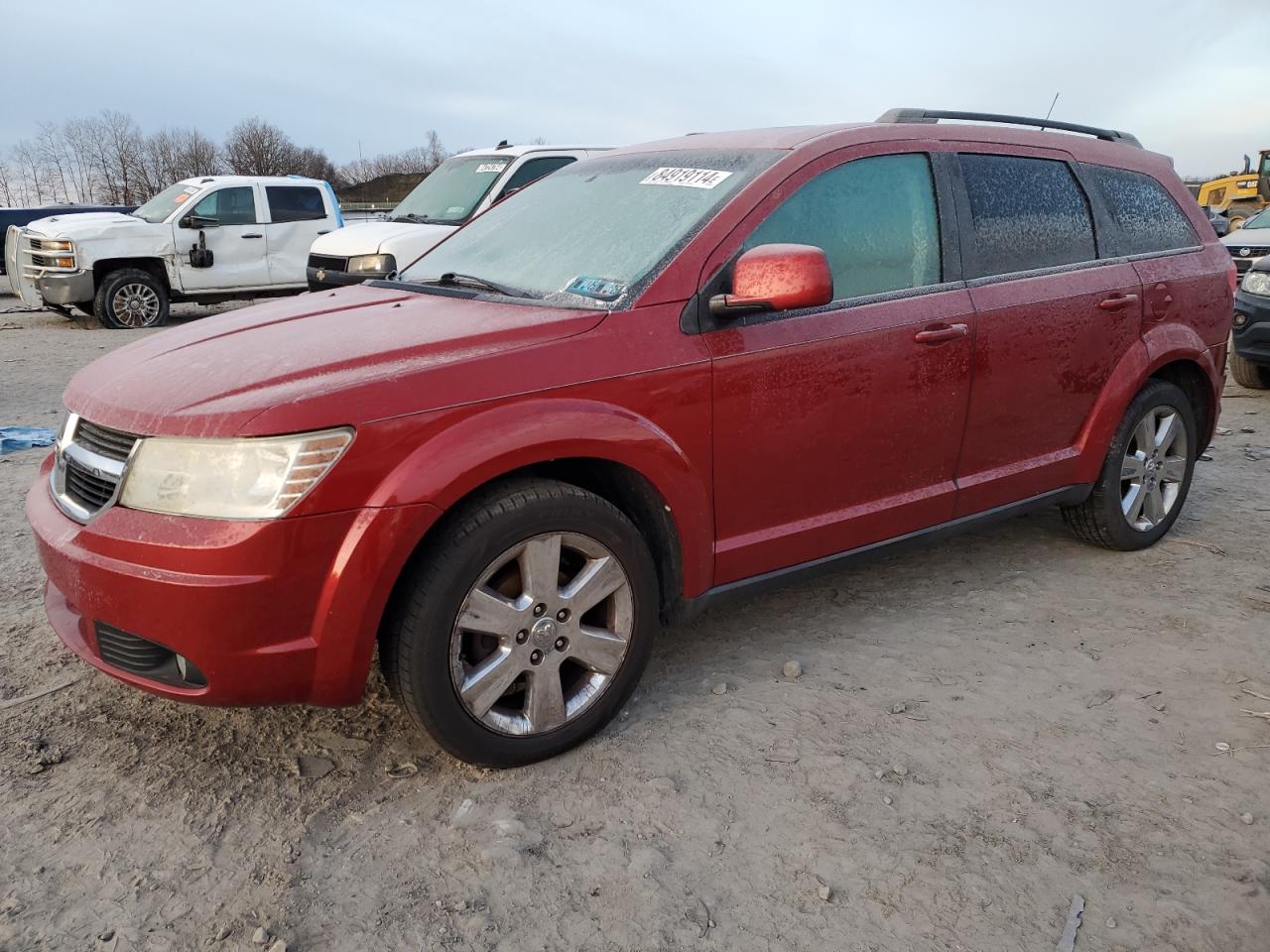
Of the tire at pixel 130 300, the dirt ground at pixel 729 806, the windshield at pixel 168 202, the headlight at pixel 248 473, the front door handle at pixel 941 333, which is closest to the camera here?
the dirt ground at pixel 729 806

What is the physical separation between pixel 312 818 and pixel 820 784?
1.30 m

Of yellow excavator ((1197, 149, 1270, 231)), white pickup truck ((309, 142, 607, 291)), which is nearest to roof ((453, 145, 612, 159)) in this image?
white pickup truck ((309, 142, 607, 291))

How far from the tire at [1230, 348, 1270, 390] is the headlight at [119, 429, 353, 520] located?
8.29 metres

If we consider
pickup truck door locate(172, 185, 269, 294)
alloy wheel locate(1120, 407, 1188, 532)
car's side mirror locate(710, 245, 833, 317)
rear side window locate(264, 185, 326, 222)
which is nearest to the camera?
car's side mirror locate(710, 245, 833, 317)

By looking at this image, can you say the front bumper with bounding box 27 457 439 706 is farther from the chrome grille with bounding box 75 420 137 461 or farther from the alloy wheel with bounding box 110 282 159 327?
the alloy wheel with bounding box 110 282 159 327

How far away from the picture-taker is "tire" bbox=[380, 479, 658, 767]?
8.11 feet

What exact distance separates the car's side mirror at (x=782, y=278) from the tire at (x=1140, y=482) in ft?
6.41

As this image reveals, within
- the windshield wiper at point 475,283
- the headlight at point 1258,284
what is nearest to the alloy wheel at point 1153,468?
the windshield wiper at point 475,283

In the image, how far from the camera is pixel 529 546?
2580mm

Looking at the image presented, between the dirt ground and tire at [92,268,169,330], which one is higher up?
tire at [92,268,169,330]

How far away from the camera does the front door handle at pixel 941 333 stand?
3281 mm

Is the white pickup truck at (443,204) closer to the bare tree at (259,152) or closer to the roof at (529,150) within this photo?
the roof at (529,150)

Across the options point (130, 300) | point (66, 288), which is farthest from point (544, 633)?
point (130, 300)

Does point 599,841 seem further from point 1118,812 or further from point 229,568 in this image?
point 1118,812
